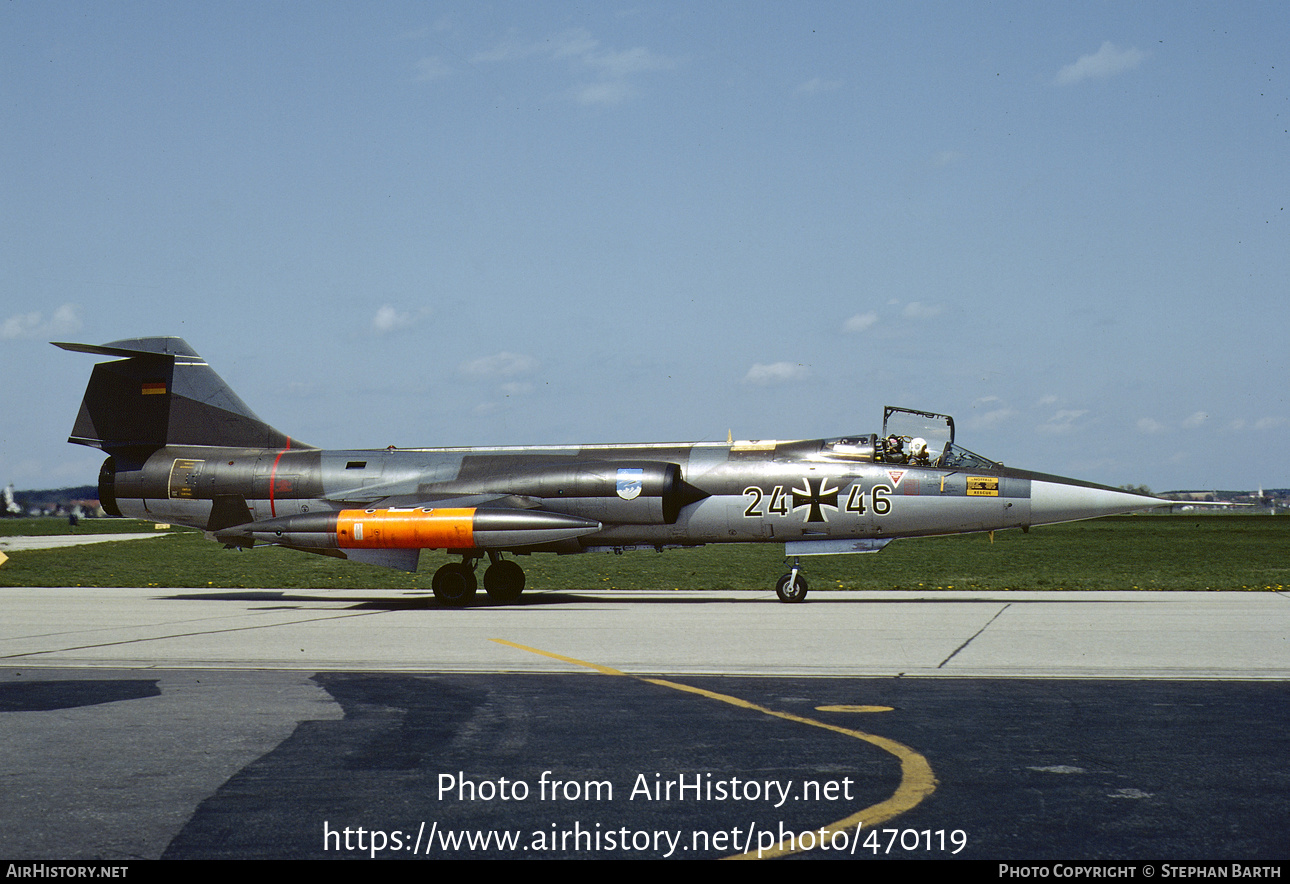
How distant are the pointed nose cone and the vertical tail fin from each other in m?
16.2

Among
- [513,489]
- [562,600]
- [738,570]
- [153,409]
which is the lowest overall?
[562,600]

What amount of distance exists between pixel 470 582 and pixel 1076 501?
435 inches

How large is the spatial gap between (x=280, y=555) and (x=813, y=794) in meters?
38.9

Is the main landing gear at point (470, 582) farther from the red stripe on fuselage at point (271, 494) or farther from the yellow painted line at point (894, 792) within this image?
the yellow painted line at point (894, 792)

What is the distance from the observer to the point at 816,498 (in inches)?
818

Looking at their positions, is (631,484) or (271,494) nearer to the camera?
(631,484)

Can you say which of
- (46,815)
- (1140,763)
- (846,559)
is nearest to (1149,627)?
(1140,763)

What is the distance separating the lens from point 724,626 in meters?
15.6

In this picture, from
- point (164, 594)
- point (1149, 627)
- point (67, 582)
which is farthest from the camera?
point (67, 582)

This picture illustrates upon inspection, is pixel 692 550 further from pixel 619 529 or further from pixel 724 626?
pixel 724 626

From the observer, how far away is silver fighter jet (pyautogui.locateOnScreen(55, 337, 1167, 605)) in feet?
65.8

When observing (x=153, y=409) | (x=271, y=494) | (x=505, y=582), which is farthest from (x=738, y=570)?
(x=153, y=409)

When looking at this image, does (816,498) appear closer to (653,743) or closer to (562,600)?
(562,600)

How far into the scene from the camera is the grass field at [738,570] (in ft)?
82.9
